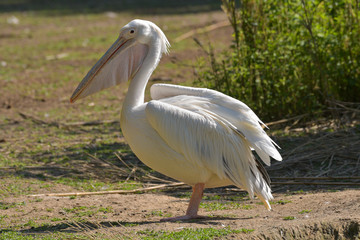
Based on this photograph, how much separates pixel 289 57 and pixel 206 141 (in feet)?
8.35

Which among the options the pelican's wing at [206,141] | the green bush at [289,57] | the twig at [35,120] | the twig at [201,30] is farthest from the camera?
the twig at [201,30]

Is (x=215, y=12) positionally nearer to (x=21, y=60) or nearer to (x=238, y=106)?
(x=21, y=60)


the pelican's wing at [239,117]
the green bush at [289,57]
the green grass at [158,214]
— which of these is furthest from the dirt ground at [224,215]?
the green bush at [289,57]

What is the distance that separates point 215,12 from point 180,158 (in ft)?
35.3

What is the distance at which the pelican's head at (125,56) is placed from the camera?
4.27 m

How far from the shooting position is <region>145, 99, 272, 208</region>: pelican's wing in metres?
3.90

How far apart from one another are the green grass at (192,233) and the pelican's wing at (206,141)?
1.48ft

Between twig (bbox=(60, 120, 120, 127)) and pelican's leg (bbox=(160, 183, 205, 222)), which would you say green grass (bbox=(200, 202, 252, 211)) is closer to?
pelican's leg (bbox=(160, 183, 205, 222))

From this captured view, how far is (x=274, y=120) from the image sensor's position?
6438mm

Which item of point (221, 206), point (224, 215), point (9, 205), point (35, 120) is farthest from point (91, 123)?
point (224, 215)

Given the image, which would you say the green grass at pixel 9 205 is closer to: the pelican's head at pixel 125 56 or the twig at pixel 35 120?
the pelican's head at pixel 125 56

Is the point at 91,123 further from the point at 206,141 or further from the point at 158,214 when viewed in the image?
the point at 206,141

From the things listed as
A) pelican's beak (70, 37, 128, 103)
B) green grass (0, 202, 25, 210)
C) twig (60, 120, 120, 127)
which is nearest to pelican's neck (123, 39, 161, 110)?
pelican's beak (70, 37, 128, 103)

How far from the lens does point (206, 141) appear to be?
3.98 meters
